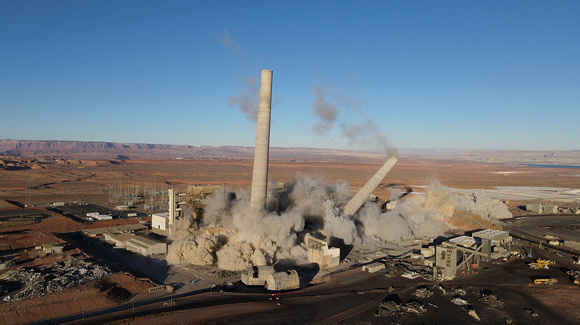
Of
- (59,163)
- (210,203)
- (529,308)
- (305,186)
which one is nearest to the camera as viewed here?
(529,308)

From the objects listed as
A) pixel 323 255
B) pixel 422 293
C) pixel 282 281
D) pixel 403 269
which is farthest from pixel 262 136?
pixel 422 293

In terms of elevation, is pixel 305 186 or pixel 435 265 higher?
pixel 305 186

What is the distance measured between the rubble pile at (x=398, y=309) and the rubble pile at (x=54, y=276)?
22045 mm

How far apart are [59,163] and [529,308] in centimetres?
18901

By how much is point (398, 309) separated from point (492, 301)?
7.88 meters

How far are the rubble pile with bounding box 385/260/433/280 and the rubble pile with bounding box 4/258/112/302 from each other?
80.2ft

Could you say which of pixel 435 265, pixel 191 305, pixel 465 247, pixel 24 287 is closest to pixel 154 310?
pixel 191 305

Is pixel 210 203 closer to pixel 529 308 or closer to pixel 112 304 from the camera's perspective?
pixel 112 304

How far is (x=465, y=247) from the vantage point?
4162 centimetres

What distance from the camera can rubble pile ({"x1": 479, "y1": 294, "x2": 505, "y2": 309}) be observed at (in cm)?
2925

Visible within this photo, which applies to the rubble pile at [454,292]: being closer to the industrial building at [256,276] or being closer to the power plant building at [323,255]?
the power plant building at [323,255]

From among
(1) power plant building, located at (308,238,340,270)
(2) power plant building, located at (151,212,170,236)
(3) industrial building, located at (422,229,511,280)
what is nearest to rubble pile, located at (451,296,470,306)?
(3) industrial building, located at (422,229,511,280)

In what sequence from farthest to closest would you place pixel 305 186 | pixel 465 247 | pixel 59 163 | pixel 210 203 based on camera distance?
pixel 59 163 < pixel 305 186 < pixel 210 203 < pixel 465 247

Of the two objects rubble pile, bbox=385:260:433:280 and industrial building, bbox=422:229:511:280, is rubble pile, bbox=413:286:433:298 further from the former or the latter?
industrial building, bbox=422:229:511:280
